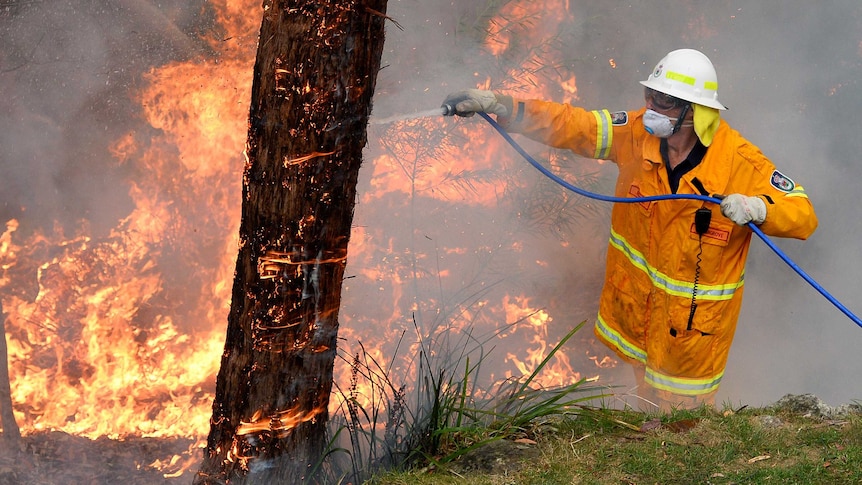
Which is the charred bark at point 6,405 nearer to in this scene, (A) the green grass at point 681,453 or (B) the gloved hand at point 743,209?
(A) the green grass at point 681,453

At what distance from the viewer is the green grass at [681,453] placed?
9.49ft

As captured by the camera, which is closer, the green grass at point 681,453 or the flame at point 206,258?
the green grass at point 681,453

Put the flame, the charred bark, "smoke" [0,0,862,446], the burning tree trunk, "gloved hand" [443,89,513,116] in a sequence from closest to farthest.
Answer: the burning tree trunk
"gloved hand" [443,89,513,116]
the charred bark
the flame
"smoke" [0,0,862,446]

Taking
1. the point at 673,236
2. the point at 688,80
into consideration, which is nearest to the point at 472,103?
the point at 688,80

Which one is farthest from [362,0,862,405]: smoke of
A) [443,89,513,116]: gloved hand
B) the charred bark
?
the charred bark

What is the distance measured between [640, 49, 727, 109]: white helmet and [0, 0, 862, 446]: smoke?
7.59ft

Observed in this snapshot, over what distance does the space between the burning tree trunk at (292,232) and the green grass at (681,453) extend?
467 millimetres

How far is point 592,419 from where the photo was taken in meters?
3.38

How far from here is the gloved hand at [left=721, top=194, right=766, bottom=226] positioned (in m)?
3.67

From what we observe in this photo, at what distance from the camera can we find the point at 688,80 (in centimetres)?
403

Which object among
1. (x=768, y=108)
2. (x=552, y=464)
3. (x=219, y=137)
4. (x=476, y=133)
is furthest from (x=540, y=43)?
(x=552, y=464)

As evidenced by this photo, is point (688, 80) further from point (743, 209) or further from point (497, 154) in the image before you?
point (497, 154)

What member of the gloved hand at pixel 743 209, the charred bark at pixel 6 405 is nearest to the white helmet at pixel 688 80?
the gloved hand at pixel 743 209

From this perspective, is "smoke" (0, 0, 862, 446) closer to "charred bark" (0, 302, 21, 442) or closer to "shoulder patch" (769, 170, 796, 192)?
"charred bark" (0, 302, 21, 442)
